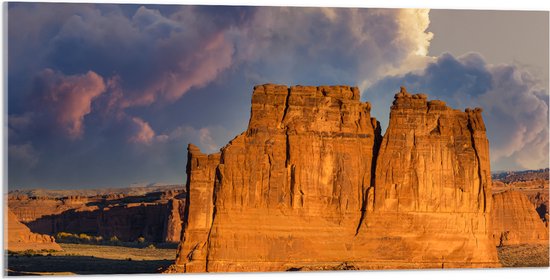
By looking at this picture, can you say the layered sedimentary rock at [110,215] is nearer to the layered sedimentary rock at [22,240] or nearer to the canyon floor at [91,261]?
the canyon floor at [91,261]

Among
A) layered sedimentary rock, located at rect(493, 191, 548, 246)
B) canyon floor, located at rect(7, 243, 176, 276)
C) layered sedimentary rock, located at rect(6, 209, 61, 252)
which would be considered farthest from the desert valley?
layered sedimentary rock, located at rect(493, 191, 548, 246)

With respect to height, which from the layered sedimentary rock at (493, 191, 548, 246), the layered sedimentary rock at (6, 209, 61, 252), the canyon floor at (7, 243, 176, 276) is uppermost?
the layered sedimentary rock at (493, 191, 548, 246)

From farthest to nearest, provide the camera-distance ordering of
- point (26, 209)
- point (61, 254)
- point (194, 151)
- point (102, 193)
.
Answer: point (102, 193) → point (26, 209) → point (61, 254) → point (194, 151)

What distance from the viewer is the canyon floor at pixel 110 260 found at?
68062 millimetres

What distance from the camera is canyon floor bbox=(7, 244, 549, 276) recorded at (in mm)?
68062

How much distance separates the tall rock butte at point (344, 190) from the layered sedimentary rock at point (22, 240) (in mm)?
24189

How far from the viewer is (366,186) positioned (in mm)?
60406

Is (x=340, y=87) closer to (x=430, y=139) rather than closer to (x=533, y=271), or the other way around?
(x=430, y=139)

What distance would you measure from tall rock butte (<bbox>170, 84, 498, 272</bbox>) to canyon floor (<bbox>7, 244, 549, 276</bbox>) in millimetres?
6385

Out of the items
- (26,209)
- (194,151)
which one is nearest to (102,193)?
(26,209)

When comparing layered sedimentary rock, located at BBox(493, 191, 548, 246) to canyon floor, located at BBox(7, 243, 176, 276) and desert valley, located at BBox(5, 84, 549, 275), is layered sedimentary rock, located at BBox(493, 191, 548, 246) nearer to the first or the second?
canyon floor, located at BBox(7, 243, 176, 276)

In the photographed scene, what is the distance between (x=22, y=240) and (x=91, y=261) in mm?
7671

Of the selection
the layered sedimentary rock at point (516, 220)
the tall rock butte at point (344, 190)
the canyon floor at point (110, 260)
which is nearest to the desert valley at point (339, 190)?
the tall rock butte at point (344, 190)

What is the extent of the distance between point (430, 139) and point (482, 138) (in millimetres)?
2239
